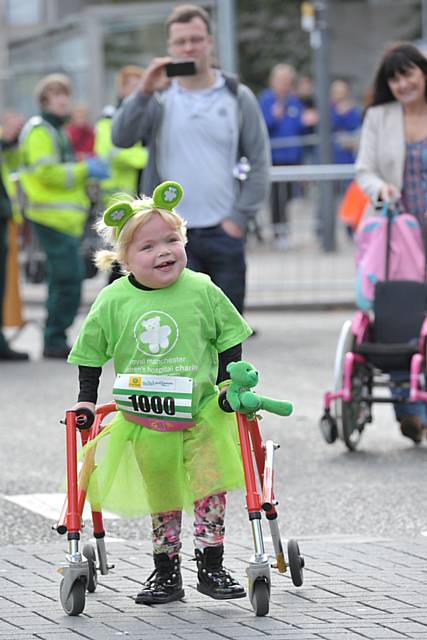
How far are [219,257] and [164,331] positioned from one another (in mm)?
3577

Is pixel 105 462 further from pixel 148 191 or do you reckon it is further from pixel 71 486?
pixel 148 191

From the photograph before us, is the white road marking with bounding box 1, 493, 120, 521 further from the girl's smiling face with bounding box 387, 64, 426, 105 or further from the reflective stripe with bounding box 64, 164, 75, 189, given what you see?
the reflective stripe with bounding box 64, 164, 75, 189

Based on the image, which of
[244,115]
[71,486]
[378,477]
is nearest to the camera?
[71,486]

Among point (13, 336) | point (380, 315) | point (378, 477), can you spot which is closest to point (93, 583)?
point (378, 477)

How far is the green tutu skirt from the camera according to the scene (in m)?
5.25

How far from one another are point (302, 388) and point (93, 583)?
17.9ft

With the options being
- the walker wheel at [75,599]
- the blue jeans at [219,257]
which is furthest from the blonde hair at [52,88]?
the walker wheel at [75,599]

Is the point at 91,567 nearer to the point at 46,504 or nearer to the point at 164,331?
the point at 164,331

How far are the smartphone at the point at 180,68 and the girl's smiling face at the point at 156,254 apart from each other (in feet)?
10.7

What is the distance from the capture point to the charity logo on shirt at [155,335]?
5262mm

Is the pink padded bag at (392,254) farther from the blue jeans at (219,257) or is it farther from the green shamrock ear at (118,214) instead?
the green shamrock ear at (118,214)

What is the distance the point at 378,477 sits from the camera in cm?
773

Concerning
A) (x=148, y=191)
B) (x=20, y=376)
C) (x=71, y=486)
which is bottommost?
(x=20, y=376)

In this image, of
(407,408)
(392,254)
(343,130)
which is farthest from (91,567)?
(343,130)
